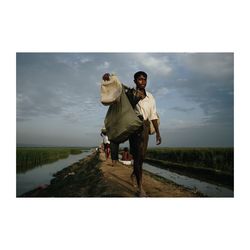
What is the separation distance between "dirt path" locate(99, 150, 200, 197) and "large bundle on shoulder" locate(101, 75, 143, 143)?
0.69 meters

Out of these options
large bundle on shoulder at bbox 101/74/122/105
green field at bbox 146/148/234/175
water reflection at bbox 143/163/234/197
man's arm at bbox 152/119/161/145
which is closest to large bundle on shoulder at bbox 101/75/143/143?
large bundle on shoulder at bbox 101/74/122/105

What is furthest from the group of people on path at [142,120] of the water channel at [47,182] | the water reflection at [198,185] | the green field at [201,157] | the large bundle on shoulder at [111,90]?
the water channel at [47,182]

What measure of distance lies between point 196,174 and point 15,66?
3697mm

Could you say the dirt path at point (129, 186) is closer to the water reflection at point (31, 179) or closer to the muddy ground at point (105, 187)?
the muddy ground at point (105, 187)

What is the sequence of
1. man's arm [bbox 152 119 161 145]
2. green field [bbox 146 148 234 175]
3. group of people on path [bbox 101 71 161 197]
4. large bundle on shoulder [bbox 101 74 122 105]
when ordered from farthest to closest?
green field [bbox 146 148 234 175] → man's arm [bbox 152 119 161 145] → group of people on path [bbox 101 71 161 197] → large bundle on shoulder [bbox 101 74 122 105]

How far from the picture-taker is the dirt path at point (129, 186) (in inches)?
158

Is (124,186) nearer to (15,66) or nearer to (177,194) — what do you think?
(177,194)

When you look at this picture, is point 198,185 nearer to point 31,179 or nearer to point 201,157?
point 201,157

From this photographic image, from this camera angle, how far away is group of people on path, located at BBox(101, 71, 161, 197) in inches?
156

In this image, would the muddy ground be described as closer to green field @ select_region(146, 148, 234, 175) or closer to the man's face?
green field @ select_region(146, 148, 234, 175)

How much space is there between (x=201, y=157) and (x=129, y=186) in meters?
2.18

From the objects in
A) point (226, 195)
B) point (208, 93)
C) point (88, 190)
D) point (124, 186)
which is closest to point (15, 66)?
point (88, 190)

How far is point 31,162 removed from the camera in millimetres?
4531

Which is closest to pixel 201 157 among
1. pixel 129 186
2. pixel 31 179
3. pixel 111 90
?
pixel 129 186
